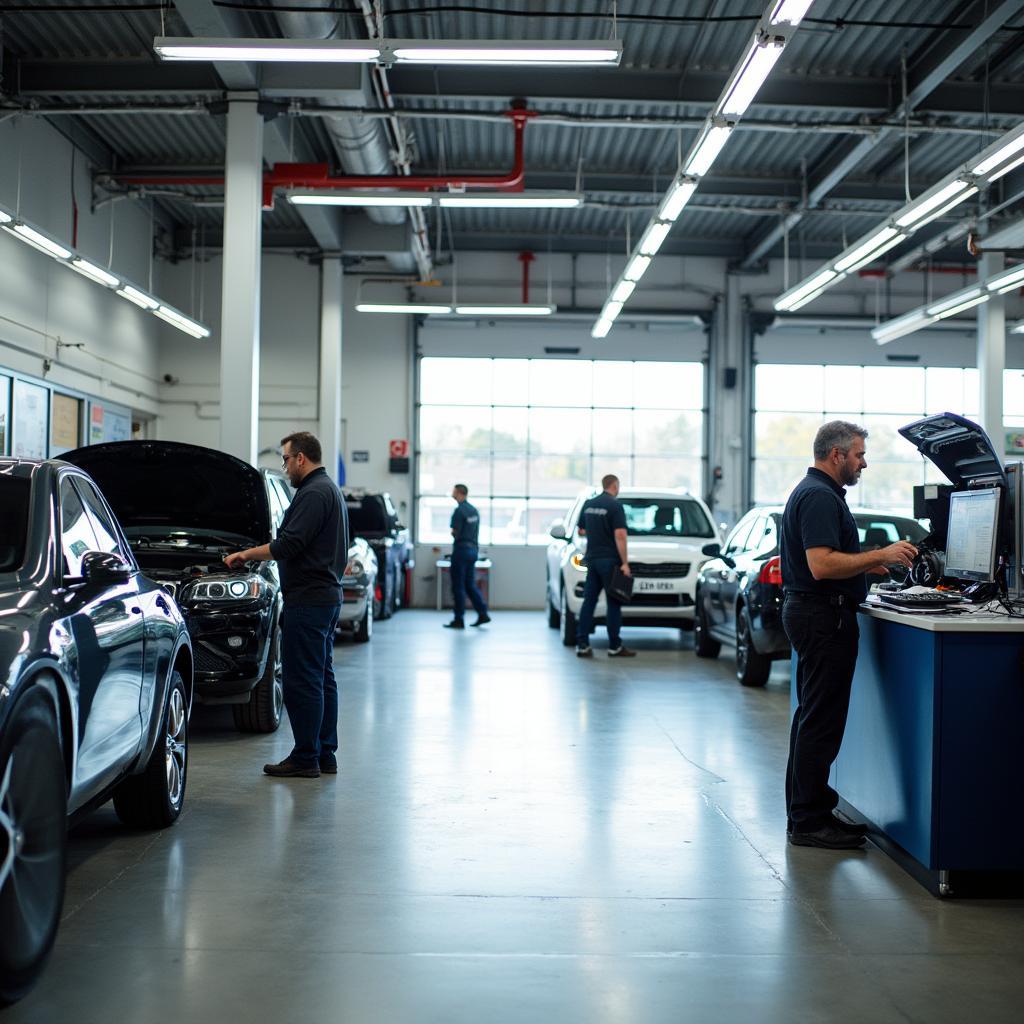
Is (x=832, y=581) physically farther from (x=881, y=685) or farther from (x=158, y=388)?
(x=158, y=388)

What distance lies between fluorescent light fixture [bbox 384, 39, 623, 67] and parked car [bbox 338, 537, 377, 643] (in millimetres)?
Answer: 5443

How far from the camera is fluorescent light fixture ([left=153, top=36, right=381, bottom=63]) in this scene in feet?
23.8

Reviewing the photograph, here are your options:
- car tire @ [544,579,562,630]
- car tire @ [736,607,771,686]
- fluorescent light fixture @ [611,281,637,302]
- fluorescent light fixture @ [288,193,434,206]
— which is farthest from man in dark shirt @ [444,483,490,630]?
car tire @ [736,607,771,686]

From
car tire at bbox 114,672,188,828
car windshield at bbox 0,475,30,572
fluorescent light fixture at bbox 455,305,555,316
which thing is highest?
fluorescent light fixture at bbox 455,305,555,316

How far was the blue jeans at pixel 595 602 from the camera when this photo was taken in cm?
1128

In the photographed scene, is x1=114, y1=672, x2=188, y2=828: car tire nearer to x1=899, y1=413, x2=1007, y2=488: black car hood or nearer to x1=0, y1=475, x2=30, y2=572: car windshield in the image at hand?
x1=0, y1=475, x2=30, y2=572: car windshield

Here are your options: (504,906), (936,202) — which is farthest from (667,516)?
(504,906)

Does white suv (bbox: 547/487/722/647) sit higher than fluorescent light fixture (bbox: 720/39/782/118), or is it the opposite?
fluorescent light fixture (bbox: 720/39/782/118)

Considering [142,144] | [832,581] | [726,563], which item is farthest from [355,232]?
[832,581]

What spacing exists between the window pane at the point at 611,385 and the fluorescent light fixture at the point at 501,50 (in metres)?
12.4

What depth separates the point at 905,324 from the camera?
16188 millimetres

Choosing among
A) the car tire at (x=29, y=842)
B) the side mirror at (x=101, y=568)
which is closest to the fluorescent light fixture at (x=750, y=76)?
the side mirror at (x=101, y=568)

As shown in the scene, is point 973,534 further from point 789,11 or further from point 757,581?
point 757,581

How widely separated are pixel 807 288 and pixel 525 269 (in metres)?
5.78
